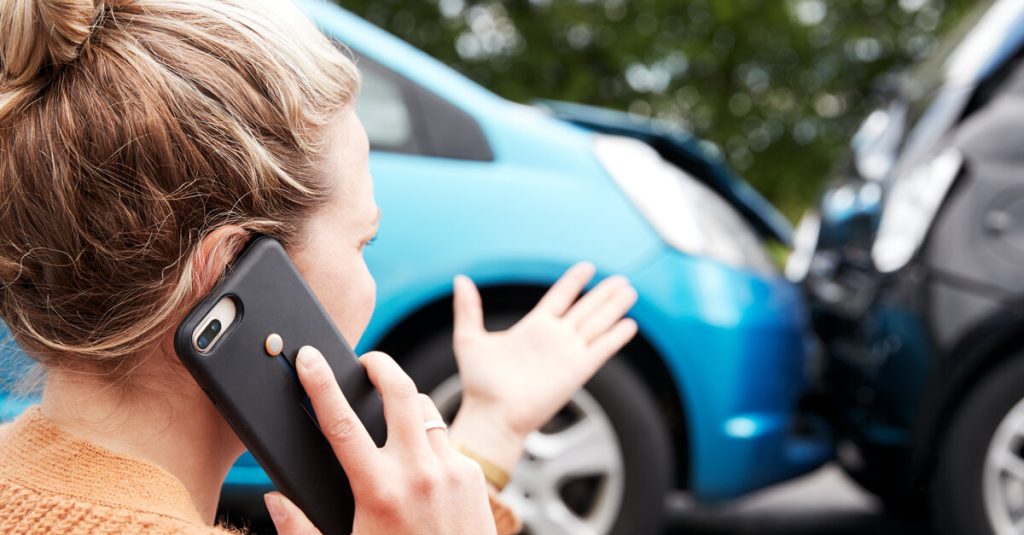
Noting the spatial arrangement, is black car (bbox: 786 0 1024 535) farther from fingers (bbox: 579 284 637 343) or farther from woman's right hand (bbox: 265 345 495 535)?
woman's right hand (bbox: 265 345 495 535)

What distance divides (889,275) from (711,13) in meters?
11.4

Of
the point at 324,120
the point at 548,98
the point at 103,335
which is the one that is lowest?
the point at 548,98

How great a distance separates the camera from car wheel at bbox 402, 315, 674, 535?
8.38ft

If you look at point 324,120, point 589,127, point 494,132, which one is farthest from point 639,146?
point 324,120

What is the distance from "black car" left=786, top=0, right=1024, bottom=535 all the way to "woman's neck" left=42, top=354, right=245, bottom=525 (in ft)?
6.45

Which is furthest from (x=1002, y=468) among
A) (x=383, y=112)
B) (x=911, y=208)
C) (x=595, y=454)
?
(x=383, y=112)

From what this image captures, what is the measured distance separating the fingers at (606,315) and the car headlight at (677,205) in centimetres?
106

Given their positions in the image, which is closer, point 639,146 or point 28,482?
point 28,482

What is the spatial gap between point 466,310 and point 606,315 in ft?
0.69

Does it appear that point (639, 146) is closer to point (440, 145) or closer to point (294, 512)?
point (440, 145)

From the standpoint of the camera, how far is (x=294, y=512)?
42.8 inches

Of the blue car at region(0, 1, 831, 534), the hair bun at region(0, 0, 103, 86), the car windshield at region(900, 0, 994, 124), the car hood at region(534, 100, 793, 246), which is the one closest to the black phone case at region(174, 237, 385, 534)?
the hair bun at region(0, 0, 103, 86)

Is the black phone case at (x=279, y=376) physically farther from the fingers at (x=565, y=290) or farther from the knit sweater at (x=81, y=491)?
the fingers at (x=565, y=290)

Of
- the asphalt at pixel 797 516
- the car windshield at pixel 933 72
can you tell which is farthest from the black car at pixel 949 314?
the asphalt at pixel 797 516
